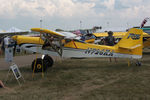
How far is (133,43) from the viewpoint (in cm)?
770

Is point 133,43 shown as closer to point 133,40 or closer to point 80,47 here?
point 133,40

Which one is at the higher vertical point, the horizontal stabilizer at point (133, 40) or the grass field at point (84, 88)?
the horizontal stabilizer at point (133, 40)

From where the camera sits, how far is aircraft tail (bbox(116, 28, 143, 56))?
7.60 meters

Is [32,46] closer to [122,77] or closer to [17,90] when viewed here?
[17,90]

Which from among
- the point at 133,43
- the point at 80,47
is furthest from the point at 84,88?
the point at 133,43

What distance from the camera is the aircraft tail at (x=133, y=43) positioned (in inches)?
299

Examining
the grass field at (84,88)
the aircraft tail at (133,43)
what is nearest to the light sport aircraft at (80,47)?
the aircraft tail at (133,43)

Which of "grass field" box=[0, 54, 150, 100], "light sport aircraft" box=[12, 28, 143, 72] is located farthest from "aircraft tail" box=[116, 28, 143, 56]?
"grass field" box=[0, 54, 150, 100]

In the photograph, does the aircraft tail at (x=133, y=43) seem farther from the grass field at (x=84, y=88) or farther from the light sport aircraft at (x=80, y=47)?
the grass field at (x=84, y=88)

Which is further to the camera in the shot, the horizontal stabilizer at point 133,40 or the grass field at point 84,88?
the horizontal stabilizer at point 133,40

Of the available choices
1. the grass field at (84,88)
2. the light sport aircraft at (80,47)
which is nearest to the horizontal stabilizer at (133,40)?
the light sport aircraft at (80,47)

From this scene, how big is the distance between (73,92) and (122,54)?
4.12m

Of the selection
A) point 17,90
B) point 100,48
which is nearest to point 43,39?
point 100,48

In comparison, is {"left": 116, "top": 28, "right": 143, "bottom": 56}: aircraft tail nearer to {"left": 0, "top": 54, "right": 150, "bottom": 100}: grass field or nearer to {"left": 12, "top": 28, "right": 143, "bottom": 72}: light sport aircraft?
{"left": 12, "top": 28, "right": 143, "bottom": 72}: light sport aircraft
